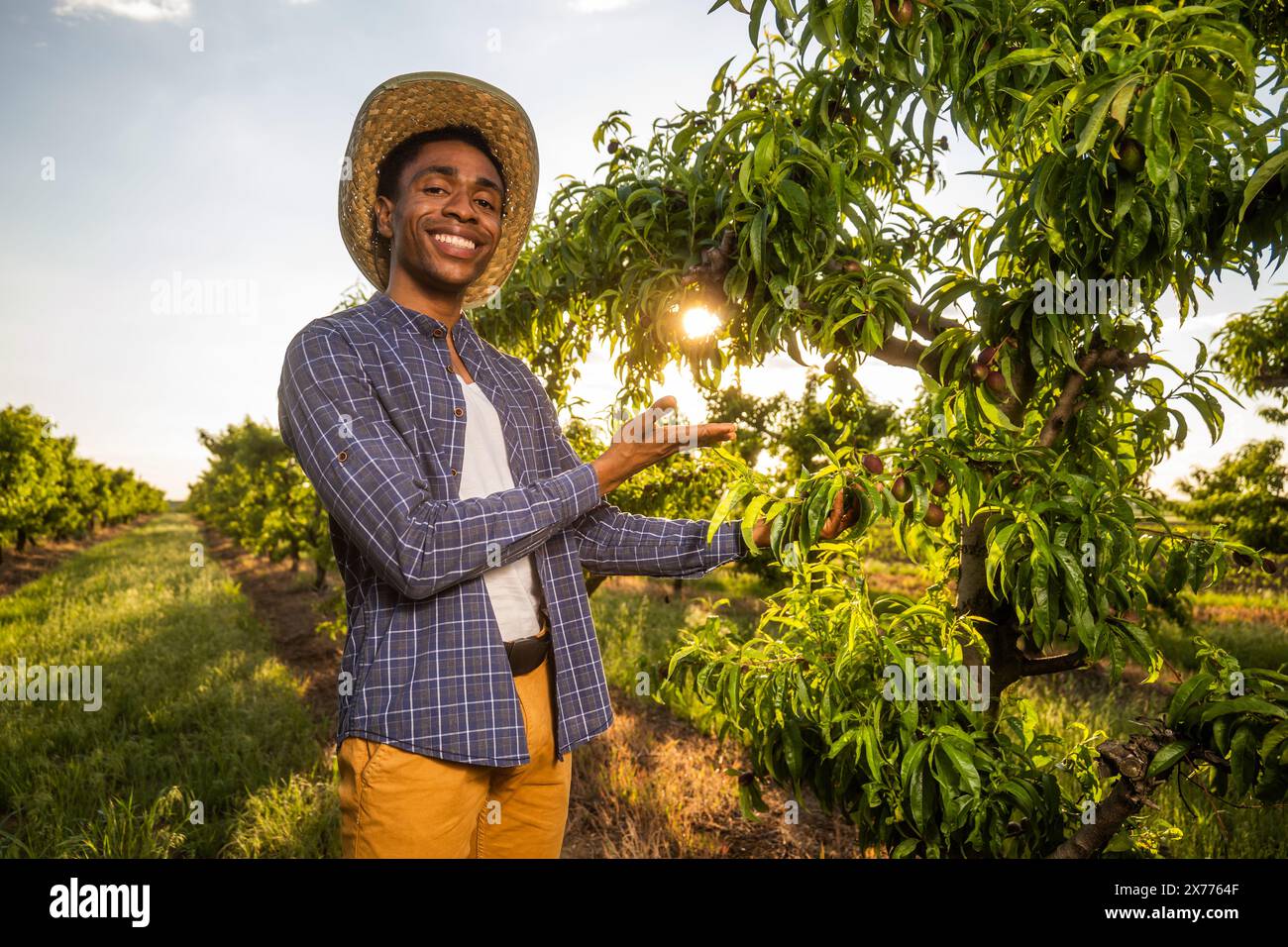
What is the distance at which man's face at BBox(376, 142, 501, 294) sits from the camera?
1.65 m

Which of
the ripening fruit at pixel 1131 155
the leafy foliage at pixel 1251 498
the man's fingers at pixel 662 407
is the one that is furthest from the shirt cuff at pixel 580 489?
the leafy foliage at pixel 1251 498

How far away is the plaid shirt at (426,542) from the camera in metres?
1.36

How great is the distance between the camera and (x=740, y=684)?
2.00 meters

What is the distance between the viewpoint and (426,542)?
1341 mm

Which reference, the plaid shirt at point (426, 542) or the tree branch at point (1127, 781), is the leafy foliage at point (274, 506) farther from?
the tree branch at point (1127, 781)

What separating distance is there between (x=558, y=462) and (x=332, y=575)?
13.9 meters

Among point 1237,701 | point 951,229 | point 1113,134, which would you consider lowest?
point 1237,701

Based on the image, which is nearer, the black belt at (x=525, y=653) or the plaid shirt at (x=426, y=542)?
the plaid shirt at (x=426, y=542)

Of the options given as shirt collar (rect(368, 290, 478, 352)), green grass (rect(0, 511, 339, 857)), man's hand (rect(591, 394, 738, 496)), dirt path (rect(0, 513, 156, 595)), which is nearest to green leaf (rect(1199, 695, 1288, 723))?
man's hand (rect(591, 394, 738, 496))

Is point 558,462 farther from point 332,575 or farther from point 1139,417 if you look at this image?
point 332,575

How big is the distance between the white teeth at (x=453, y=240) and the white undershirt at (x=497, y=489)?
1.00 ft

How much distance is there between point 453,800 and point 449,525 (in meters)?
0.61

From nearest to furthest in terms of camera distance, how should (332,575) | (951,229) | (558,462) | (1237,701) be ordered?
(1237,701) → (558,462) → (951,229) → (332,575)
